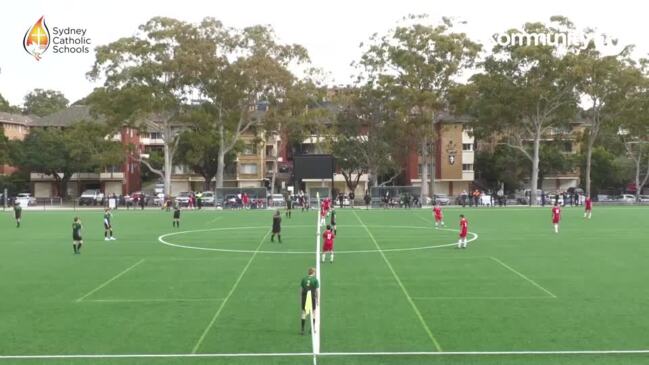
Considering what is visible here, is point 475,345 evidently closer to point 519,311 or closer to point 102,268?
point 519,311

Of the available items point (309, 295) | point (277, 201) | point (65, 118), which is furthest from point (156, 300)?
point (65, 118)

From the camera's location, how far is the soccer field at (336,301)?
13383 millimetres

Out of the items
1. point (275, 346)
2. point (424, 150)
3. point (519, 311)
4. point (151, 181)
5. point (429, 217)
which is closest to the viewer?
point (275, 346)

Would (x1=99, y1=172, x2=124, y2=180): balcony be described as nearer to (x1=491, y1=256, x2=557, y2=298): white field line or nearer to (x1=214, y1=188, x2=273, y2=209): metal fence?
(x1=214, y1=188, x2=273, y2=209): metal fence

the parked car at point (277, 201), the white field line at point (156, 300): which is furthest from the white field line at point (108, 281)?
the parked car at point (277, 201)

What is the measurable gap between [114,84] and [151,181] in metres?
36.2

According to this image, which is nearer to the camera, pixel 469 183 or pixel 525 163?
pixel 525 163

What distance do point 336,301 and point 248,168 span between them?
83484 mm

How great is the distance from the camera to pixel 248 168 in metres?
101

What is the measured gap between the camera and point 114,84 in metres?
71.0

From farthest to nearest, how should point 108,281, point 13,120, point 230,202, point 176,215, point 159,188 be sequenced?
1. point 13,120
2. point 159,188
3. point 230,202
4. point 176,215
5. point 108,281

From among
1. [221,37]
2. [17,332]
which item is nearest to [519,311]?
[17,332]

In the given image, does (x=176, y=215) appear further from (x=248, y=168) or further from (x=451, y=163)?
(x=451, y=163)

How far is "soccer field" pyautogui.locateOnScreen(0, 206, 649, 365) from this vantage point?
13.4 metres
